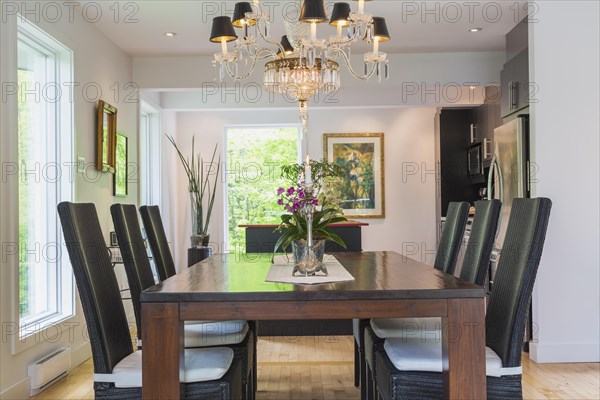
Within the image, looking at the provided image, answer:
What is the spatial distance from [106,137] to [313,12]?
9.11 feet

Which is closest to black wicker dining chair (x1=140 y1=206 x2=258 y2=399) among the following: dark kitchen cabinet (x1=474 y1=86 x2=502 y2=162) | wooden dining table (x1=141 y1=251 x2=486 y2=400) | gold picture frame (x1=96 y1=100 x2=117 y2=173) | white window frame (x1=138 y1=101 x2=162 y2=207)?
wooden dining table (x1=141 y1=251 x2=486 y2=400)

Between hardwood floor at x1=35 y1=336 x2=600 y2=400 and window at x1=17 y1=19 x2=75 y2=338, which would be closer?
hardwood floor at x1=35 y1=336 x2=600 y2=400

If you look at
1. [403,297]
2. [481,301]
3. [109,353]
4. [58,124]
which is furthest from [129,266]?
[58,124]

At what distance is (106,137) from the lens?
501cm

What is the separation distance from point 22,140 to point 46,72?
64 cm

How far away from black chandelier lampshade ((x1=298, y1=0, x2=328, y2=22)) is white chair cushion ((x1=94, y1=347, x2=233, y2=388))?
1.59 m

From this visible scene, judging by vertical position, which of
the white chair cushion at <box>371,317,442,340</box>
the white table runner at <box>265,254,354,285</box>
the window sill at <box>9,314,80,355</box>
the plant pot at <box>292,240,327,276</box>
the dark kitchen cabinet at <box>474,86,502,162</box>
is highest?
the dark kitchen cabinet at <box>474,86,502,162</box>

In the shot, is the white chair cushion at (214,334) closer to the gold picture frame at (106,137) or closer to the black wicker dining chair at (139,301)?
the black wicker dining chair at (139,301)

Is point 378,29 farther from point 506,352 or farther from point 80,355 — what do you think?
point 80,355

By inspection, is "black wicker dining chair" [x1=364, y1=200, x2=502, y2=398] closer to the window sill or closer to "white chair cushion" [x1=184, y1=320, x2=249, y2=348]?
"white chair cushion" [x1=184, y1=320, x2=249, y2=348]

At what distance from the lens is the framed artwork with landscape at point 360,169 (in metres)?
8.38

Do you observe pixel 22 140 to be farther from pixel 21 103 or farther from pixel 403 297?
pixel 403 297

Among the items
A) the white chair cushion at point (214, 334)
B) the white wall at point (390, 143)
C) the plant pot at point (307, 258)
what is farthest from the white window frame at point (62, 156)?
the white wall at point (390, 143)

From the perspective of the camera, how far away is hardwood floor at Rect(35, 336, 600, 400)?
3451mm
